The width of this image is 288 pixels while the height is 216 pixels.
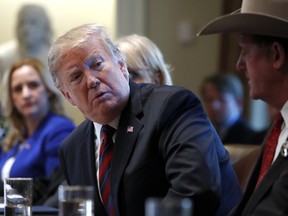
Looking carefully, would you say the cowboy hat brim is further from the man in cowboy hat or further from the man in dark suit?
the man in dark suit

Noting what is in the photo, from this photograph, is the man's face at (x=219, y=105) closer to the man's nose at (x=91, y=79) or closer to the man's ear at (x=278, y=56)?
the man's nose at (x=91, y=79)

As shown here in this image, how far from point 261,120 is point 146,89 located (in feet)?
12.4

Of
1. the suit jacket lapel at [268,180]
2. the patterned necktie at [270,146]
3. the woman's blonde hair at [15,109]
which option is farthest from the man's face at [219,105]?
the suit jacket lapel at [268,180]

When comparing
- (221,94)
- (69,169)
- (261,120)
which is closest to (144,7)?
(221,94)

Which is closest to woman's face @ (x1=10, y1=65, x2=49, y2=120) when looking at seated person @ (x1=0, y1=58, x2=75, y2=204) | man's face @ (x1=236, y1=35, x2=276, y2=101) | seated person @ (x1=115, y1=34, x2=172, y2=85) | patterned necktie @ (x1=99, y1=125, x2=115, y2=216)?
seated person @ (x1=0, y1=58, x2=75, y2=204)

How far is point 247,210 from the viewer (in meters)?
2.06

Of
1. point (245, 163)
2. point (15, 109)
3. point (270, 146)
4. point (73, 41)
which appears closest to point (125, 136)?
point (73, 41)

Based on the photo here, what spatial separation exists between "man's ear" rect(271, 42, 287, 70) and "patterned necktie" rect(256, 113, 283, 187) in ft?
0.47

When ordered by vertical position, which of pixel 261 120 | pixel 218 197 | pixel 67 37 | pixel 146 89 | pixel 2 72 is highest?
pixel 67 37

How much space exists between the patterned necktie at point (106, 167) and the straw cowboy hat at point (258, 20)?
0.47 m

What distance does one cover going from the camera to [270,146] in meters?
2.19

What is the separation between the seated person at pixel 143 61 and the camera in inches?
123

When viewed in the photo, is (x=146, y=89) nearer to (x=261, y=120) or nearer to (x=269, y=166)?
(x=269, y=166)

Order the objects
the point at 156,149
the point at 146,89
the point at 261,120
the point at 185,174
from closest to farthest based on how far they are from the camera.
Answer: the point at 185,174, the point at 156,149, the point at 146,89, the point at 261,120
